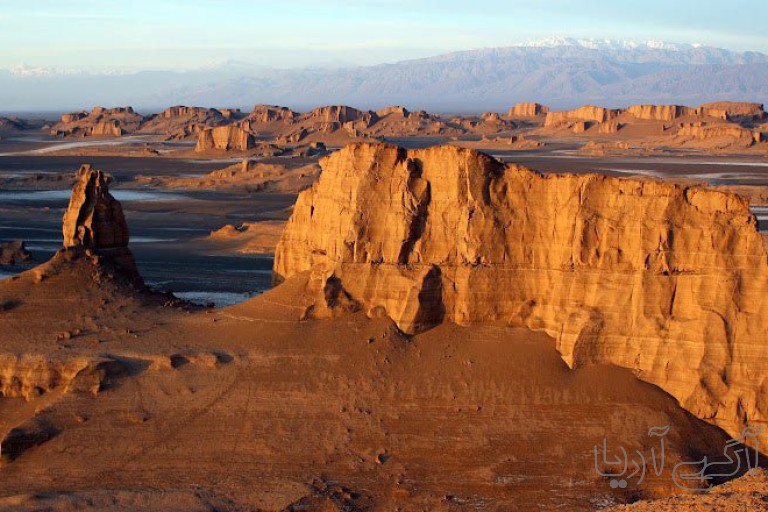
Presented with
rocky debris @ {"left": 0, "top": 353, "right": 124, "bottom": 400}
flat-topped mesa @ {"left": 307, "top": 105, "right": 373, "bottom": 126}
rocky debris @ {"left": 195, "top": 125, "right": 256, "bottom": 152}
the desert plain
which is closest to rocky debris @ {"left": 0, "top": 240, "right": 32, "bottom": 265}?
the desert plain

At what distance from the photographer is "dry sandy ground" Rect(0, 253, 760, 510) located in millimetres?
A: 14508

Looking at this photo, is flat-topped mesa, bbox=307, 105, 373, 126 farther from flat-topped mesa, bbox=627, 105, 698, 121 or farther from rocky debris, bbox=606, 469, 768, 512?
rocky debris, bbox=606, 469, 768, 512

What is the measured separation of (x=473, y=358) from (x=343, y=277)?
9.68ft

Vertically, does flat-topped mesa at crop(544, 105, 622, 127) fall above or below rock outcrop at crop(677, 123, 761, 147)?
above

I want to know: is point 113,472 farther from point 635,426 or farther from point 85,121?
point 85,121

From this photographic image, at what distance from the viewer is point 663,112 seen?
13625cm

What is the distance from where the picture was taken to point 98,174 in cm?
2169

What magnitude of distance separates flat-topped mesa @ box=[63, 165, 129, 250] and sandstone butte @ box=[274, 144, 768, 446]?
5.58 m

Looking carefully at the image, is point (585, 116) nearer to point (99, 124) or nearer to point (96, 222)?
point (99, 124)

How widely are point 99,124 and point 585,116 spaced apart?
248 ft

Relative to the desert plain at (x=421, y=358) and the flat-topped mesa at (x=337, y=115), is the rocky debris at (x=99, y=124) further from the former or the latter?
the desert plain at (x=421, y=358)

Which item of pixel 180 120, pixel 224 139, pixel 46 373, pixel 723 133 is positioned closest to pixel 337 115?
pixel 180 120

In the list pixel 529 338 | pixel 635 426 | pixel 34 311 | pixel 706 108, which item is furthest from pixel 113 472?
Result: pixel 706 108

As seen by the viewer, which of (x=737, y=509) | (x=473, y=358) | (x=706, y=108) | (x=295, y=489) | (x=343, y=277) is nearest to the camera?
(x=737, y=509)
